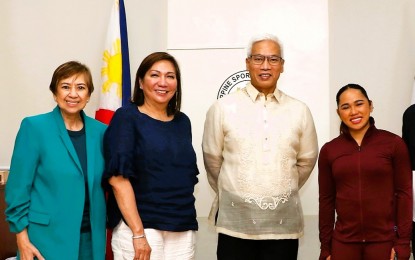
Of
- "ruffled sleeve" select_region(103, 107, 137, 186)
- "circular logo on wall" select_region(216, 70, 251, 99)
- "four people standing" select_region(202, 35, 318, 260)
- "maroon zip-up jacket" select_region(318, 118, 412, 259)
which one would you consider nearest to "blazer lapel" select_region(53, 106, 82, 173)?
"ruffled sleeve" select_region(103, 107, 137, 186)

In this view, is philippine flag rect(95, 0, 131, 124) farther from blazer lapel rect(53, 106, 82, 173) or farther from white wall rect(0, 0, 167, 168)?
blazer lapel rect(53, 106, 82, 173)

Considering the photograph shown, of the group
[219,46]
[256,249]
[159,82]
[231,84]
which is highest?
[219,46]

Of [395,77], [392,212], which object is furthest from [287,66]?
[392,212]

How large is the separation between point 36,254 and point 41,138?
46 cm

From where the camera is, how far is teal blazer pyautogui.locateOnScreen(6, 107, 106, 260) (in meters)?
1.73

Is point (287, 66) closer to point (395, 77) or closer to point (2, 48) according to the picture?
point (395, 77)

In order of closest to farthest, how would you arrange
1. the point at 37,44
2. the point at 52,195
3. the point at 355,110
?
1. the point at 52,195
2. the point at 355,110
3. the point at 37,44

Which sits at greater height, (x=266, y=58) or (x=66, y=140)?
(x=266, y=58)

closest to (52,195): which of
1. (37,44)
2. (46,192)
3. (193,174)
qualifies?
(46,192)

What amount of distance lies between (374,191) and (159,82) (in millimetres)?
1108

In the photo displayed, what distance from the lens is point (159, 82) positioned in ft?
6.33

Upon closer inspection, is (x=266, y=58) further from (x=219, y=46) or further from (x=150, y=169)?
A: (x=219, y=46)

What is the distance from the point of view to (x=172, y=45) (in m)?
3.31

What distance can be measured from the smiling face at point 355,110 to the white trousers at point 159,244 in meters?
0.94
